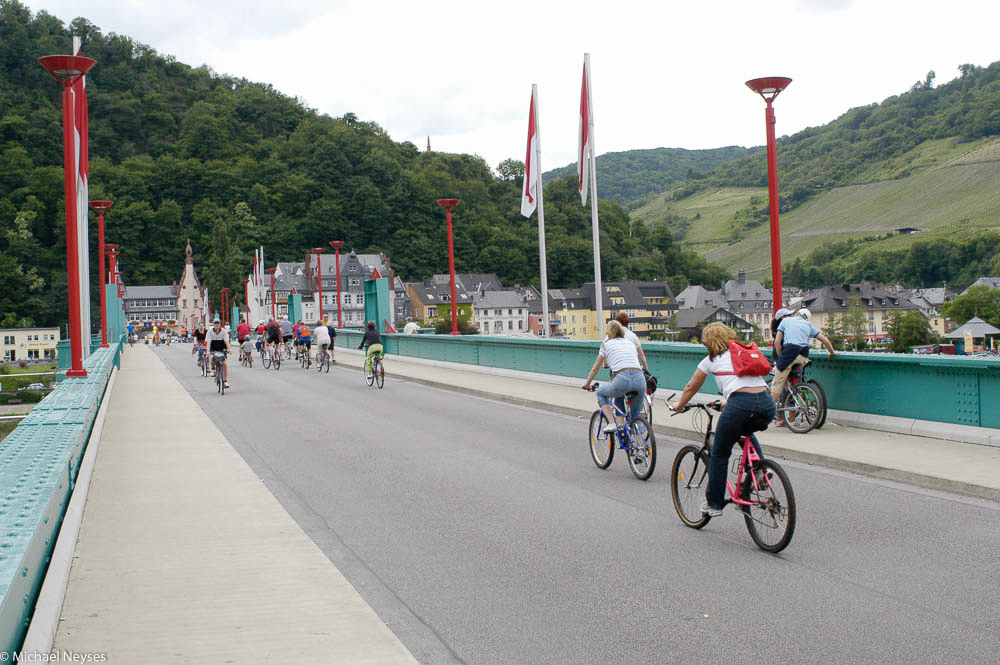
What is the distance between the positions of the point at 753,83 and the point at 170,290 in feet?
512

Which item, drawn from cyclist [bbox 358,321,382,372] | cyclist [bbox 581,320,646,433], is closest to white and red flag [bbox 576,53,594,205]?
cyclist [bbox 358,321,382,372]

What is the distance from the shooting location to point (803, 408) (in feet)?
38.9

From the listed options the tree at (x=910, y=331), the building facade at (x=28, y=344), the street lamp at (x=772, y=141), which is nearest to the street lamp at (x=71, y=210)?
the street lamp at (x=772, y=141)

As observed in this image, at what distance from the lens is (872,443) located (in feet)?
35.1

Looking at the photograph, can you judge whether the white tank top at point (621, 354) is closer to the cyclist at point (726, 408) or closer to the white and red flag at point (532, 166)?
the cyclist at point (726, 408)

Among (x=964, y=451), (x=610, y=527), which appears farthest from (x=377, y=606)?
(x=964, y=451)

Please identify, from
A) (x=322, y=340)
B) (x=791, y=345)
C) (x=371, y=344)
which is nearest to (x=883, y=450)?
(x=791, y=345)

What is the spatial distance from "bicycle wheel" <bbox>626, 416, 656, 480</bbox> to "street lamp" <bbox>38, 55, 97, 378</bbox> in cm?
986

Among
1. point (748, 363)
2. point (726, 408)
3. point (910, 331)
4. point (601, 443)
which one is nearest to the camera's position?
point (748, 363)

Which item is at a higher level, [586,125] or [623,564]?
[586,125]

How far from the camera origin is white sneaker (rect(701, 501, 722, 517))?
711 centimetres

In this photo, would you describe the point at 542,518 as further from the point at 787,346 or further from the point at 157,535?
the point at 787,346

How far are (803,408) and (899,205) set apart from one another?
6229 inches

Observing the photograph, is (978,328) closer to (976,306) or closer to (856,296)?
(976,306)
